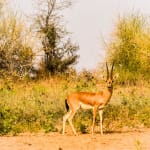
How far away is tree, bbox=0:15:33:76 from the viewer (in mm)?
35375

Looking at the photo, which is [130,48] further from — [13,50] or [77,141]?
[77,141]

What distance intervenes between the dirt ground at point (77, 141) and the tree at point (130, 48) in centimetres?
2505

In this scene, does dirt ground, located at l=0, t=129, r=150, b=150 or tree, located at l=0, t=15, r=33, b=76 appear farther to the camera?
tree, located at l=0, t=15, r=33, b=76

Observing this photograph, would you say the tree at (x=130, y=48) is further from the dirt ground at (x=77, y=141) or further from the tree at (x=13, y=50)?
the dirt ground at (x=77, y=141)

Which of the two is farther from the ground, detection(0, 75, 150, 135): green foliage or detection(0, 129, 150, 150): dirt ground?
detection(0, 75, 150, 135): green foliage

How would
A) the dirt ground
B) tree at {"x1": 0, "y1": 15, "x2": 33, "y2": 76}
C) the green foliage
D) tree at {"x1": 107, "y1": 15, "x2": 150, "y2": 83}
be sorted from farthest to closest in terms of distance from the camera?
tree at {"x1": 107, "y1": 15, "x2": 150, "y2": 83} → tree at {"x1": 0, "y1": 15, "x2": 33, "y2": 76} → the green foliage → the dirt ground

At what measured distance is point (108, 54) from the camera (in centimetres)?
4103

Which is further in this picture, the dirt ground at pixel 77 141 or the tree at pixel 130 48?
the tree at pixel 130 48

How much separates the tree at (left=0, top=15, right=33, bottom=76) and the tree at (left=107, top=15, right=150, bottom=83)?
6363mm

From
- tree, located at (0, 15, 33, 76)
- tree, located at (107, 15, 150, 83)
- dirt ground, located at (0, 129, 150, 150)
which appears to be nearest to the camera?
dirt ground, located at (0, 129, 150, 150)

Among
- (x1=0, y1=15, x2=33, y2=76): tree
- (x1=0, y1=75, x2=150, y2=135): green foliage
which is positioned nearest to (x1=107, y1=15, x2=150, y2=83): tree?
(x1=0, y1=15, x2=33, y2=76): tree

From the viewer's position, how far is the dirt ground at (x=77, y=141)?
13.0m

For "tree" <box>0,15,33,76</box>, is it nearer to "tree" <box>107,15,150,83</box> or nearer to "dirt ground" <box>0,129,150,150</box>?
"tree" <box>107,15,150,83</box>

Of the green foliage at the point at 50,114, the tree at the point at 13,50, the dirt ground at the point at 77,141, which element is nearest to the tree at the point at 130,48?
the tree at the point at 13,50
